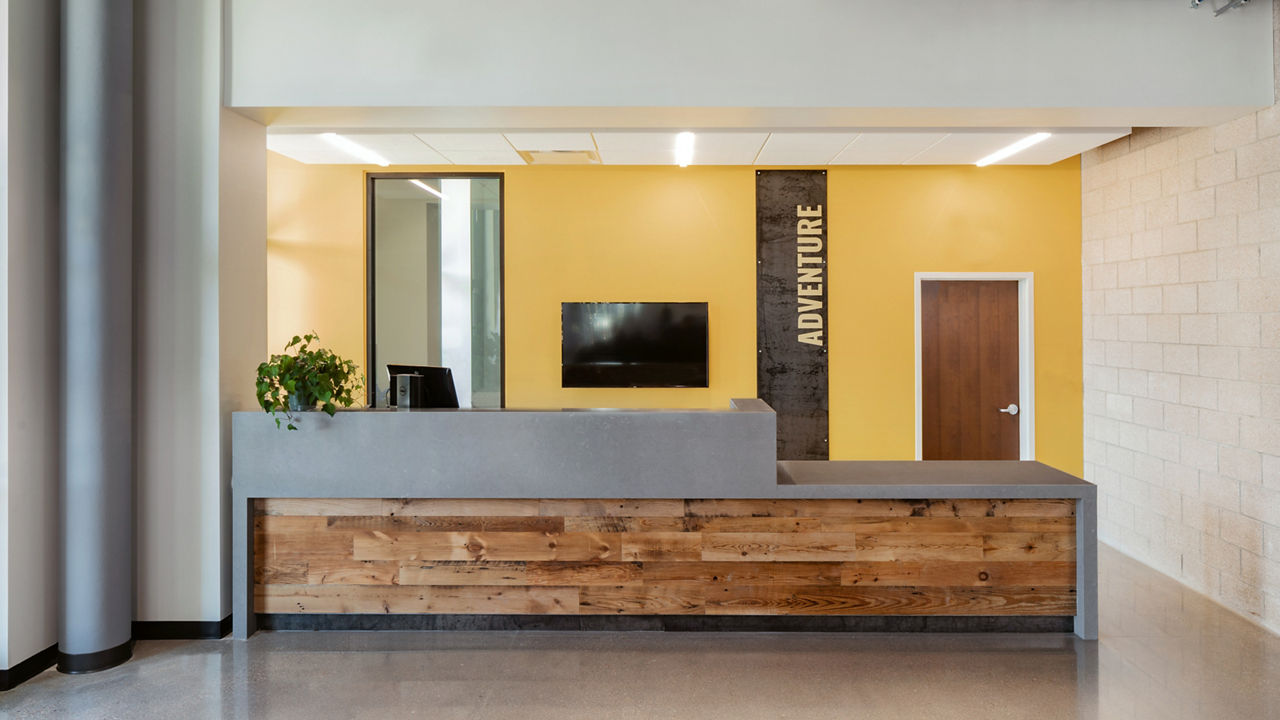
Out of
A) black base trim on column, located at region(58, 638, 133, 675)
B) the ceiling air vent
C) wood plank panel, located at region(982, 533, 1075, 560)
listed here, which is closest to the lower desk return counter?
wood plank panel, located at region(982, 533, 1075, 560)

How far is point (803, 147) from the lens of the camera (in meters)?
5.01

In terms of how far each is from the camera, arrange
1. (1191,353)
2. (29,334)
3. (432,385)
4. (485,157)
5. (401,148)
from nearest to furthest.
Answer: (29,334) < (432,385) < (1191,353) < (401,148) < (485,157)

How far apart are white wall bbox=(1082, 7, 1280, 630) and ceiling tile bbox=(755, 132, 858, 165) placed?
5.96ft

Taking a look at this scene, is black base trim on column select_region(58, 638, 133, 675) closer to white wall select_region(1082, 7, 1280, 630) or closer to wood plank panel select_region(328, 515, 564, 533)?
wood plank panel select_region(328, 515, 564, 533)

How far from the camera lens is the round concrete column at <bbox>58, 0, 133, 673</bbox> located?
3031 mm

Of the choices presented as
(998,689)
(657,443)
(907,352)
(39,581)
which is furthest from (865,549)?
(39,581)

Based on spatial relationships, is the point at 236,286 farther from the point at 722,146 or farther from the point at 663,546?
the point at 722,146

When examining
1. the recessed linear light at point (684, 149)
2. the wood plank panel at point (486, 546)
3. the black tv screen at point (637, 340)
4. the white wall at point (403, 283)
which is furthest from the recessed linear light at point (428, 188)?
the wood plank panel at point (486, 546)

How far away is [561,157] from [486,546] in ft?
9.72

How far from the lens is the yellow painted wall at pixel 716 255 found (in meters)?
5.82

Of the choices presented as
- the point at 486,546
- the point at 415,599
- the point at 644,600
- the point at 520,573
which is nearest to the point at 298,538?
the point at 415,599

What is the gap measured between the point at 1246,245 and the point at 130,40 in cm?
525

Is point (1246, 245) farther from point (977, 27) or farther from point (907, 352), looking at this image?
point (907, 352)

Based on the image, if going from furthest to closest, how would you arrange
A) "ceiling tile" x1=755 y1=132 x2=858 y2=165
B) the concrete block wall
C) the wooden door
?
1. the wooden door
2. "ceiling tile" x1=755 y1=132 x2=858 y2=165
3. the concrete block wall
